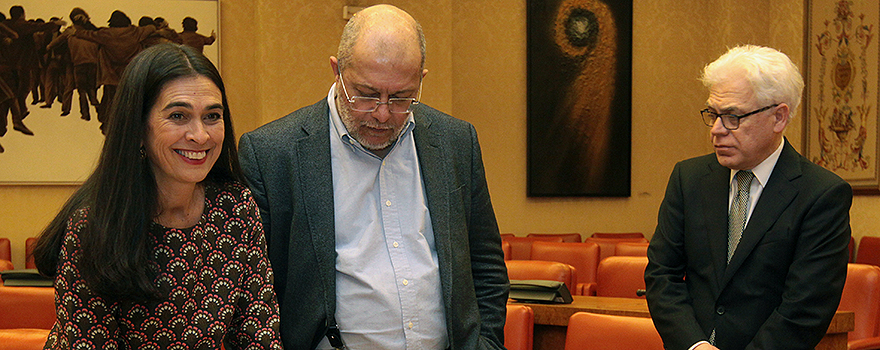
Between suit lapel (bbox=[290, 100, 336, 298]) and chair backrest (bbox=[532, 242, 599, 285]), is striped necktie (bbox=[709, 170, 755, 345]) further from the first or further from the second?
chair backrest (bbox=[532, 242, 599, 285])

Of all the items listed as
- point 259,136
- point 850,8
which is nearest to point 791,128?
point 850,8

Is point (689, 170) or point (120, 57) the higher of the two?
point (120, 57)

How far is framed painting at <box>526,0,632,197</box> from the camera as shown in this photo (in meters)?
8.27

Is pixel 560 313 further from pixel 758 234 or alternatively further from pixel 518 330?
pixel 758 234

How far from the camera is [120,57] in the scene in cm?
702

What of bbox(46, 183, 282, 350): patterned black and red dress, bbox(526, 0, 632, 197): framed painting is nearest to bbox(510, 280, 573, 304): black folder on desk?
bbox(46, 183, 282, 350): patterned black and red dress

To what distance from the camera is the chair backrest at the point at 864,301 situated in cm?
358

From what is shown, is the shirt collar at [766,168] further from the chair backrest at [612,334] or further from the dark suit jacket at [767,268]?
the chair backrest at [612,334]

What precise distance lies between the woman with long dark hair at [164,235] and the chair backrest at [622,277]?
240 centimetres

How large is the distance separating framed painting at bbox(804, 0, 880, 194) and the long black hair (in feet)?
19.9

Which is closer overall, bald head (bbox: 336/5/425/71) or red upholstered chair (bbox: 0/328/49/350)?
bald head (bbox: 336/5/425/71)

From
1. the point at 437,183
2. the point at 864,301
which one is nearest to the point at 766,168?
the point at 437,183

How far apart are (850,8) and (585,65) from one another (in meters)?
2.61

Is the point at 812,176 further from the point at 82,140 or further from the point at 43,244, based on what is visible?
the point at 82,140
